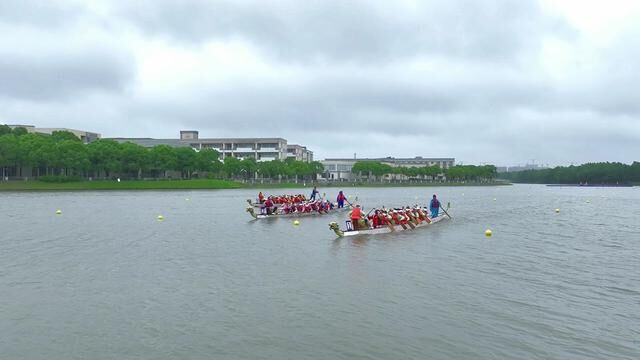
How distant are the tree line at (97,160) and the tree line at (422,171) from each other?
132 ft

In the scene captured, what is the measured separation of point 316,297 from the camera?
14516 mm

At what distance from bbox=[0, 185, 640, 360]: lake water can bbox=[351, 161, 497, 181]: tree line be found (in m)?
134

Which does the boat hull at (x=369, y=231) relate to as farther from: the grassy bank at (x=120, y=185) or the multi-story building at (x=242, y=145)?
the multi-story building at (x=242, y=145)

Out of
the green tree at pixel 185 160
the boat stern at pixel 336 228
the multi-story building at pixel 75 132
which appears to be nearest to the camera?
the boat stern at pixel 336 228

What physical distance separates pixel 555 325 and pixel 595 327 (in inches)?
30.7

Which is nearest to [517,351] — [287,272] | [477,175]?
A: [287,272]

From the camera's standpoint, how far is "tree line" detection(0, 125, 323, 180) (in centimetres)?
8625

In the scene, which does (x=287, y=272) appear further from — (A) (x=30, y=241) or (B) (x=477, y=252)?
(A) (x=30, y=241)

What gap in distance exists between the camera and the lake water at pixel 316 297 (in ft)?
35.4

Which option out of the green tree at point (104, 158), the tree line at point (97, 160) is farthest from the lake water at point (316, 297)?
the green tree at point (104, 158)

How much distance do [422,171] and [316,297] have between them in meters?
166

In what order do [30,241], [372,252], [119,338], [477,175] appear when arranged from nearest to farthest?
1. [119,338]
2. [372,252]
3. [30,241]
4. [477,175]

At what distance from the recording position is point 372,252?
22.4 m

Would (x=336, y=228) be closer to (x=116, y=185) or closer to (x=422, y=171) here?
(x=116, y=185)
